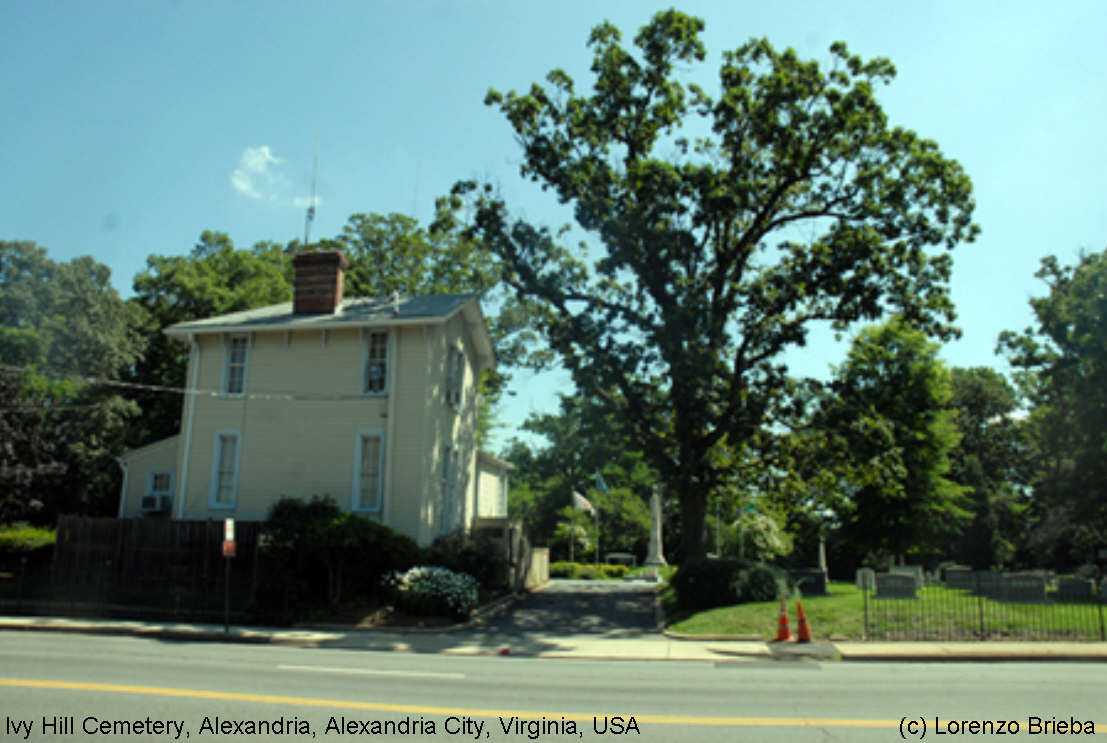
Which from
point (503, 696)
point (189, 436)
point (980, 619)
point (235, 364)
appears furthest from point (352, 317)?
point (980, 619)

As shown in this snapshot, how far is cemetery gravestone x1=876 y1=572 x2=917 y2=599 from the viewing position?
17594 millimetres

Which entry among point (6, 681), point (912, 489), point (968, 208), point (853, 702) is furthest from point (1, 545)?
point (912, 489)

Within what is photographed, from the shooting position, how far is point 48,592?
20.2 m

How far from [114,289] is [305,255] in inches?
704

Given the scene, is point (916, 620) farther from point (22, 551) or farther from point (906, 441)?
point (22, 551)

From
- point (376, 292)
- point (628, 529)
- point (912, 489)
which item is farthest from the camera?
point (628, 529)

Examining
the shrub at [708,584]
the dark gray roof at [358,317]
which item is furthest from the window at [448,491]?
the shrub at [708,584]

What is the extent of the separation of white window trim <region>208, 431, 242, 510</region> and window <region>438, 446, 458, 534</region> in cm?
601

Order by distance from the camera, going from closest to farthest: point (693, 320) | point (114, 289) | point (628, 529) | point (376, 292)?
point (693, 320) < point (114, 289) < point (376, 292) < point (628, 529)

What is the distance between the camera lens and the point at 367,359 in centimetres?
2283

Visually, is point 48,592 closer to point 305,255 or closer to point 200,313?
point 305,255

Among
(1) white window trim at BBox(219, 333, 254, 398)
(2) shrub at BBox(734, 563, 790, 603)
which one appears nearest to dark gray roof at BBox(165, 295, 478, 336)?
(1) white window trim at BBox(219, 333, 254, 398)

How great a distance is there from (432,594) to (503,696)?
30.8ft

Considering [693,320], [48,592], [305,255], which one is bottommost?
[48,592]
